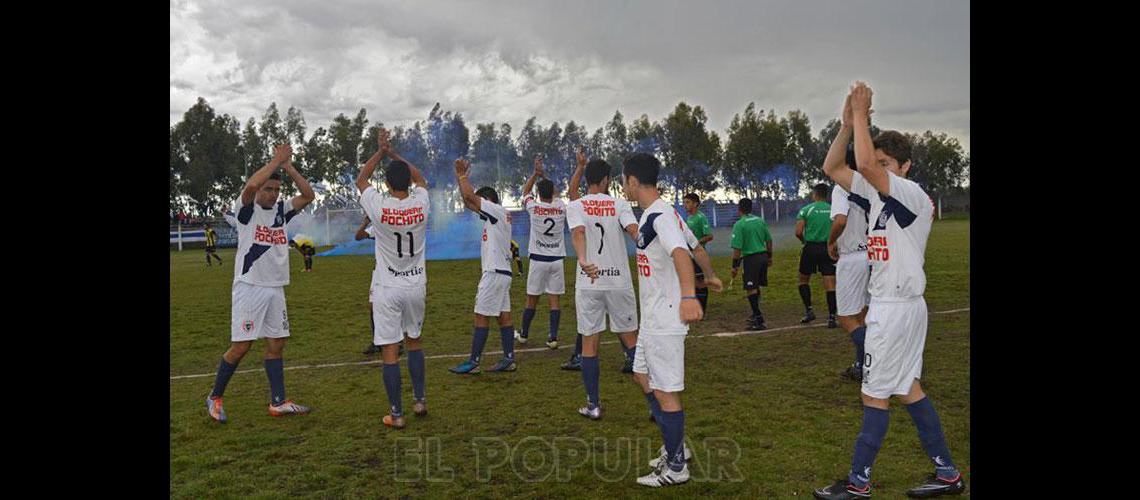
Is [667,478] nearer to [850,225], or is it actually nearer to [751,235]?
[850,225]

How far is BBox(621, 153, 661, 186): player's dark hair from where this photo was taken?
5.57 metres

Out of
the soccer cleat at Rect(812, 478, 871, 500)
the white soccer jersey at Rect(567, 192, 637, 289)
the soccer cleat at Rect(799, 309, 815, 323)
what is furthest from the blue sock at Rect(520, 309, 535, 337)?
the soccer cleat at Rect(812, 478, 871, 500)

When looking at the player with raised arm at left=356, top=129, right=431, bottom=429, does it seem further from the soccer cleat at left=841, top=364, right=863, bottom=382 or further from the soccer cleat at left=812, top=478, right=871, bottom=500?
the soccer cleat at left=841, top=364, right=863, bottom=382

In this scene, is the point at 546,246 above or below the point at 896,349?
above

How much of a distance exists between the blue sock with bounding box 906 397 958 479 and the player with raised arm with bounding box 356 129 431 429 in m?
4.64

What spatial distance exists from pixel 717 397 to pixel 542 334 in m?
5.21

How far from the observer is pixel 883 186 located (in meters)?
4.73

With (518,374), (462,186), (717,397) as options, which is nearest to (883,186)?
(717,397)

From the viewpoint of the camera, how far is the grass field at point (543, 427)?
5.45 metres

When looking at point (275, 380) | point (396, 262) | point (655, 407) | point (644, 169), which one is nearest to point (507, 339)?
point (396, 262)

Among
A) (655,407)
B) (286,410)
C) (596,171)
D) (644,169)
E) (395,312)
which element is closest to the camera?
(644,169)

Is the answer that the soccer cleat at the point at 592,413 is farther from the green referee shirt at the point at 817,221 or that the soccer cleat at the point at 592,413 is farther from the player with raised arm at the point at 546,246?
the green referee shirt at the point at 817,221

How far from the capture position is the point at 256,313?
7.30 meters

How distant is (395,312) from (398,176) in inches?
56.0
